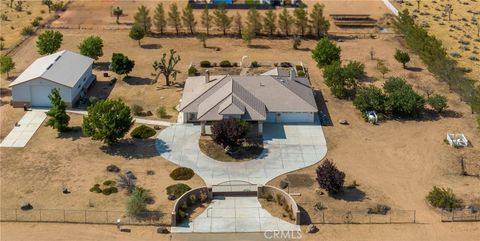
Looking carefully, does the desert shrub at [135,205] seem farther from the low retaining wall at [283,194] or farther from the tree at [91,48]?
the tree at [91,48]

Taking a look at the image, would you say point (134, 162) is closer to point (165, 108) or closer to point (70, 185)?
point (70, 185)

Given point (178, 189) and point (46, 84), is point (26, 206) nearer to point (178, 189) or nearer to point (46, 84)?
point (178, 189)

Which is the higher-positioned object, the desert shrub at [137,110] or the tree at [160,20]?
the tree at [160,20]

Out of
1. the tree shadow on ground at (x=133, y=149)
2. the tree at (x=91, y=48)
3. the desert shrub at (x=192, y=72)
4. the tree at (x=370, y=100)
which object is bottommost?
the tree shadow on ground at (x=133, y=149)

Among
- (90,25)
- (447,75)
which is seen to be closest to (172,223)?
(447,75)

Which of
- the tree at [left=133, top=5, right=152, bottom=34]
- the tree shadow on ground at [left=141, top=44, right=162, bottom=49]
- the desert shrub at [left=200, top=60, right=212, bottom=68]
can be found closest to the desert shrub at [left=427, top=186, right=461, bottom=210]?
the desert shrub at [left=200, top=60, right=212, bottom=68]

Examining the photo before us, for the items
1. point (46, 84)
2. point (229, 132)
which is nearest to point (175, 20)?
point (46, 84)

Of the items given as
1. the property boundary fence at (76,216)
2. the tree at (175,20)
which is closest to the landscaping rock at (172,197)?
the property boundary fence at (76,216)

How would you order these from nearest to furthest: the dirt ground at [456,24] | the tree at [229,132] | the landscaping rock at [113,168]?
the landscaping rock at [113,168] < the tree at [229,132] < the dirt ground at [456,24]
